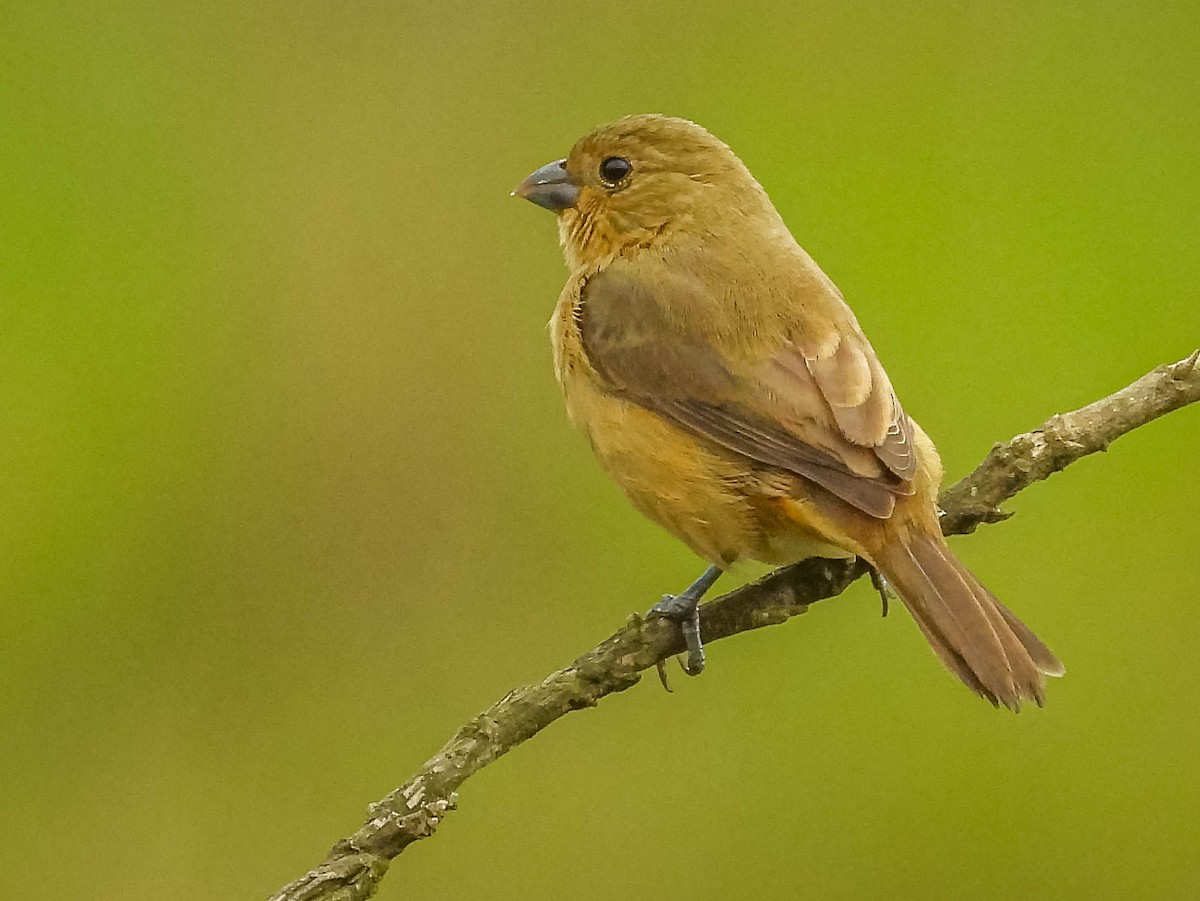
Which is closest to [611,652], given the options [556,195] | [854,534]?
[854,534]

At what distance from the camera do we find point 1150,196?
431cm

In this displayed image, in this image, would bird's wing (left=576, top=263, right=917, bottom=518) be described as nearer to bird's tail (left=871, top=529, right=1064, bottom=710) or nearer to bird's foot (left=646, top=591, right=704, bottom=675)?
bird's tail (left=871, top=529, right=1064, bottom=710)

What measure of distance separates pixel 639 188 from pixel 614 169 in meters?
0.07

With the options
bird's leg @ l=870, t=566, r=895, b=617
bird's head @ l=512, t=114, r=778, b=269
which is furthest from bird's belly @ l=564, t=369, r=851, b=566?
bird's head @ l=512, t=114, r=778, b=269

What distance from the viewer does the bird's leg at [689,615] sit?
279cm

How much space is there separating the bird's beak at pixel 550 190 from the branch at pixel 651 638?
42.4 inches

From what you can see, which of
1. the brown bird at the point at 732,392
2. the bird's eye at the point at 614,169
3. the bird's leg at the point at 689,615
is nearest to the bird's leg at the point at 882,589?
the brown bird at the point at 732,392

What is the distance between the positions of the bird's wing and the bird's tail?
0.09m

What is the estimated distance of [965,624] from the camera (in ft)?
8.96

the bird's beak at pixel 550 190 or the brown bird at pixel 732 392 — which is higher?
the bird's beak at pixel 550 190

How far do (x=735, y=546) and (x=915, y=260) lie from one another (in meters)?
1.29

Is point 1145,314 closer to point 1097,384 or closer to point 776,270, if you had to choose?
point 1097,384

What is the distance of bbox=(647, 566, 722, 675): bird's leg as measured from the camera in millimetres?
2789

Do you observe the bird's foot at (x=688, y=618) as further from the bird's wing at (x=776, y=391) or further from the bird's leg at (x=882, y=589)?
the bird's leg at (x=882, y=589)
